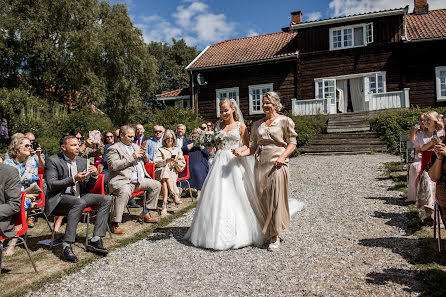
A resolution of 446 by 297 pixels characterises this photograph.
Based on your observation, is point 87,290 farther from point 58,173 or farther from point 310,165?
point 310,165

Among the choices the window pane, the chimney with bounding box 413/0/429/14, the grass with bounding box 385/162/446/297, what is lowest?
the grass with bounding box 385/162/446/297

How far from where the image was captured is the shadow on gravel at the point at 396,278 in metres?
3.42

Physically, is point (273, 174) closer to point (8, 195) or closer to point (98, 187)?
point (98, 187)

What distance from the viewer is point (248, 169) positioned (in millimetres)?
5113

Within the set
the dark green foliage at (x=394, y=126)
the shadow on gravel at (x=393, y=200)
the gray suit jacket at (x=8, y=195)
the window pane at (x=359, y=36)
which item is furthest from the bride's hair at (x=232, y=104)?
the window pane at (x=359, y=36)

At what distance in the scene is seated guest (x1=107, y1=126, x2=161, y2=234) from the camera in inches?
228

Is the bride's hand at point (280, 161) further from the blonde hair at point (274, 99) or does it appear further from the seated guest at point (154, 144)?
the seated guest at point (154, 144)

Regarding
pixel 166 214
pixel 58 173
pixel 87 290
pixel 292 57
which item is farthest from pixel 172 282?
pixel 292 57

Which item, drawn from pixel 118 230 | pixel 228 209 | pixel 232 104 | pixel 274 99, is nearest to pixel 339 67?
pixel 232 104

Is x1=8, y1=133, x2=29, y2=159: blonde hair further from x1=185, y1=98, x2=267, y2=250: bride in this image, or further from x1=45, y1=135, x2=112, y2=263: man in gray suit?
x1=185, y1=98, x2=267, y2=250: bride

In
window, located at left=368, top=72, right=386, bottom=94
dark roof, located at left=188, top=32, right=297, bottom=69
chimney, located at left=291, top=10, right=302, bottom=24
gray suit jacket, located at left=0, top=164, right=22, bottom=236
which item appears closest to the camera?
gray suit jacket, located at left=0, top=164, right=22, bottom=236

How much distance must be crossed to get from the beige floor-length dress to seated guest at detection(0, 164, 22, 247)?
117 inches

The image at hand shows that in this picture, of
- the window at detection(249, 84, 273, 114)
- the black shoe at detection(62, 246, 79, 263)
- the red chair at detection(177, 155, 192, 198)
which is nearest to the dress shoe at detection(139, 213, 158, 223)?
the red chair at detection(177, 155, 192, 198)

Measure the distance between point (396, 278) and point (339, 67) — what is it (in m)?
18.0
